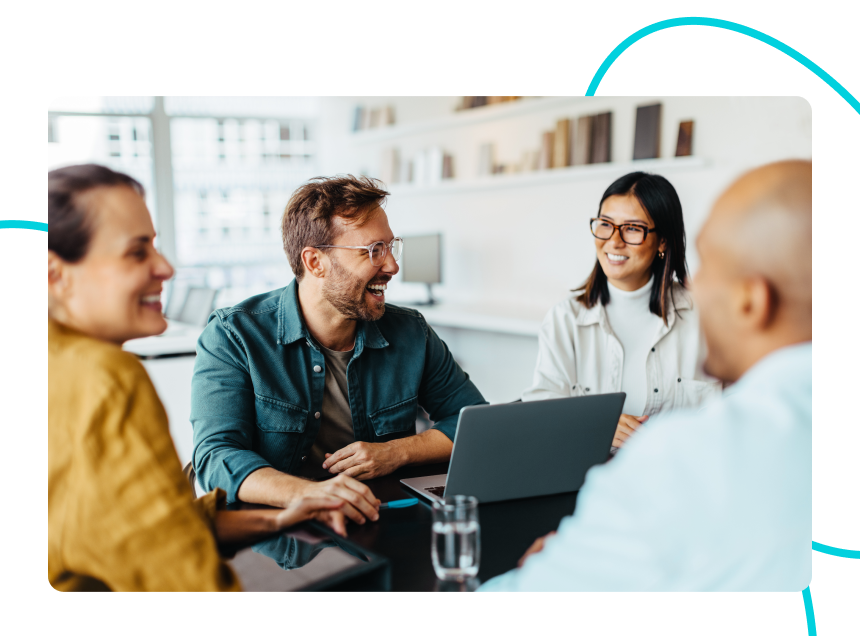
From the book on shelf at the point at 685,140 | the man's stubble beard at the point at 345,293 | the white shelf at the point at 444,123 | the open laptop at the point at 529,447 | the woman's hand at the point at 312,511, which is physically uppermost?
the white shelf at the point at 444,123

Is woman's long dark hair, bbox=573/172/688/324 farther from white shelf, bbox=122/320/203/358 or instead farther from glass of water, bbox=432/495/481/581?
white shelf, bbox=122/320/203/358

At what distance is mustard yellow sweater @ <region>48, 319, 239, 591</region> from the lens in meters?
0.91

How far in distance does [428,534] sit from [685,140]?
53.6 inches

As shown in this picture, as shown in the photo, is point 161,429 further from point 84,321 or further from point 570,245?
point 570,245

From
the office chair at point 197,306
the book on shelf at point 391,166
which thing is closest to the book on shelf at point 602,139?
the book on shelf at point 391,166

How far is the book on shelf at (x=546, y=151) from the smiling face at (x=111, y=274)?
7.19 ft

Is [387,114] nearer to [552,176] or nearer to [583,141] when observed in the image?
[552,176]

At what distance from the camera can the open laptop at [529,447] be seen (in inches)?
46.9

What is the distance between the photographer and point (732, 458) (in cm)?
82

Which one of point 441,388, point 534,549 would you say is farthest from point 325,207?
point 534,549

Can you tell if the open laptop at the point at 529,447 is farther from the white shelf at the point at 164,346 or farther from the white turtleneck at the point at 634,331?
the white shelf at the point at 164,346
